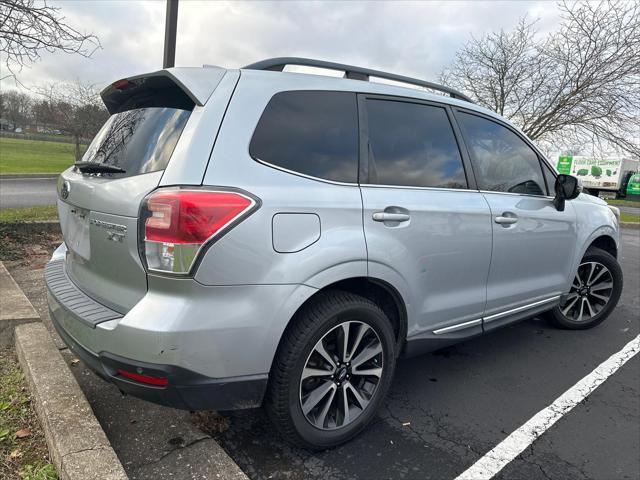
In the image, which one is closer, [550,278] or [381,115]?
[381,115]

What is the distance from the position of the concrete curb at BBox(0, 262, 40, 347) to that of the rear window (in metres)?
1.47

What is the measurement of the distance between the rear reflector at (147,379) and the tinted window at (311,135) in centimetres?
101

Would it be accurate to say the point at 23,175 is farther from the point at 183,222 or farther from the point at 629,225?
the point at 629,225

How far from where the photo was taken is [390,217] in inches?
95.0

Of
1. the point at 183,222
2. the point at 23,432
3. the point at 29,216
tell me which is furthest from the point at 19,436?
the point at 29,216

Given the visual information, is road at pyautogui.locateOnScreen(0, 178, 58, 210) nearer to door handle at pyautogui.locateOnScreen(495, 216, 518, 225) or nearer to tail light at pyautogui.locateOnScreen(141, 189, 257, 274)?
tail light at pyautogui.locateOnScreen(141, 189, 257, 274)

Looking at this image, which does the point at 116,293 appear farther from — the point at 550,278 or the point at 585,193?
the point at 585,193

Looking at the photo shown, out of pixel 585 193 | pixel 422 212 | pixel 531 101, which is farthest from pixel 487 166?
pixel 531 101

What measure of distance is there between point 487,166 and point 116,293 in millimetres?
2458

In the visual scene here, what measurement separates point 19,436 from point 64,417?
28 cm

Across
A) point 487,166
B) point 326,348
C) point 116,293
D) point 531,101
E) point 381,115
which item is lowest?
point 326,348

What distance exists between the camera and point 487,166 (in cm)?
322

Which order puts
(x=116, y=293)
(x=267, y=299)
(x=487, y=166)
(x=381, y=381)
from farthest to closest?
(x=487, y=166) < (x=381, y=381) < (x=116, y=293) < (x=267, y=299)

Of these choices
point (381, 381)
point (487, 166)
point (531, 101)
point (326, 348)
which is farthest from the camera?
point (531, 101)
